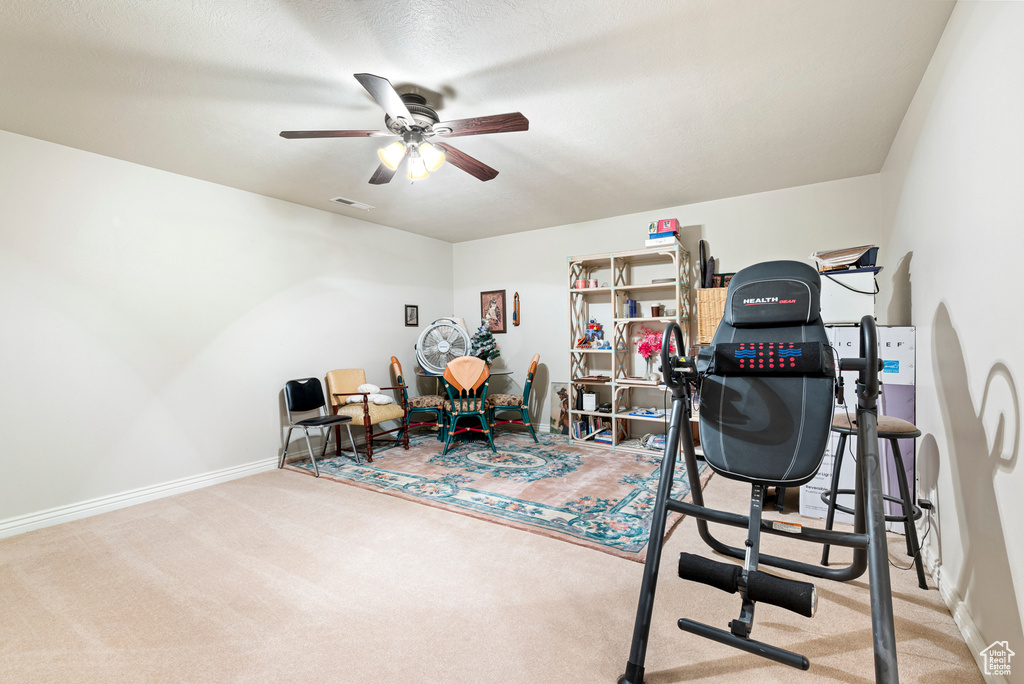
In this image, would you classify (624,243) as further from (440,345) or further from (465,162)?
(465,162)

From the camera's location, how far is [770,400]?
62.6 inches

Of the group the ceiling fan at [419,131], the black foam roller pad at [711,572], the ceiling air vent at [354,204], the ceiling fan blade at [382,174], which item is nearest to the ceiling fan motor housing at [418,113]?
the ceiling fan at [419,131]

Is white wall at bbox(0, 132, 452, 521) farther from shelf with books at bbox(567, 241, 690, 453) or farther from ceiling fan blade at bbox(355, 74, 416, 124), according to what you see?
shelf with books at bbox(567, 241, 690, 453)

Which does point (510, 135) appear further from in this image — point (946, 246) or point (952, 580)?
point (952, 580)

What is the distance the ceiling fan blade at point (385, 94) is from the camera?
1894 mm

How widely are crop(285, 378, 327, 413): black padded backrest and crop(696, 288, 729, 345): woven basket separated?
372cm

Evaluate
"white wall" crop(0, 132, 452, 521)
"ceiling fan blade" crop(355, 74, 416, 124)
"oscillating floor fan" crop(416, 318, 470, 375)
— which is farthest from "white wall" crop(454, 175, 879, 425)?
"ceiling fan blade" crop(355, 74, 416, 124)

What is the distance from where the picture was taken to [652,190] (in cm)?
411

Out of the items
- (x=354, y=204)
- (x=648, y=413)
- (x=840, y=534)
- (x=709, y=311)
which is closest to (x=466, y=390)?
(x=648, y=413)

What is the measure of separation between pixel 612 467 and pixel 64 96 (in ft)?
14.6

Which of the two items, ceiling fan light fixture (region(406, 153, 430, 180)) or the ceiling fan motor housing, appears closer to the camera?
the ceiling fan motor housing

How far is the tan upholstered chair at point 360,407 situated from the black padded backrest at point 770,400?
338 centimetres

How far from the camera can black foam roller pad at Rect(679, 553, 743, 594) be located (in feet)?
4.64

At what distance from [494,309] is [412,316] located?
1.08 meters
